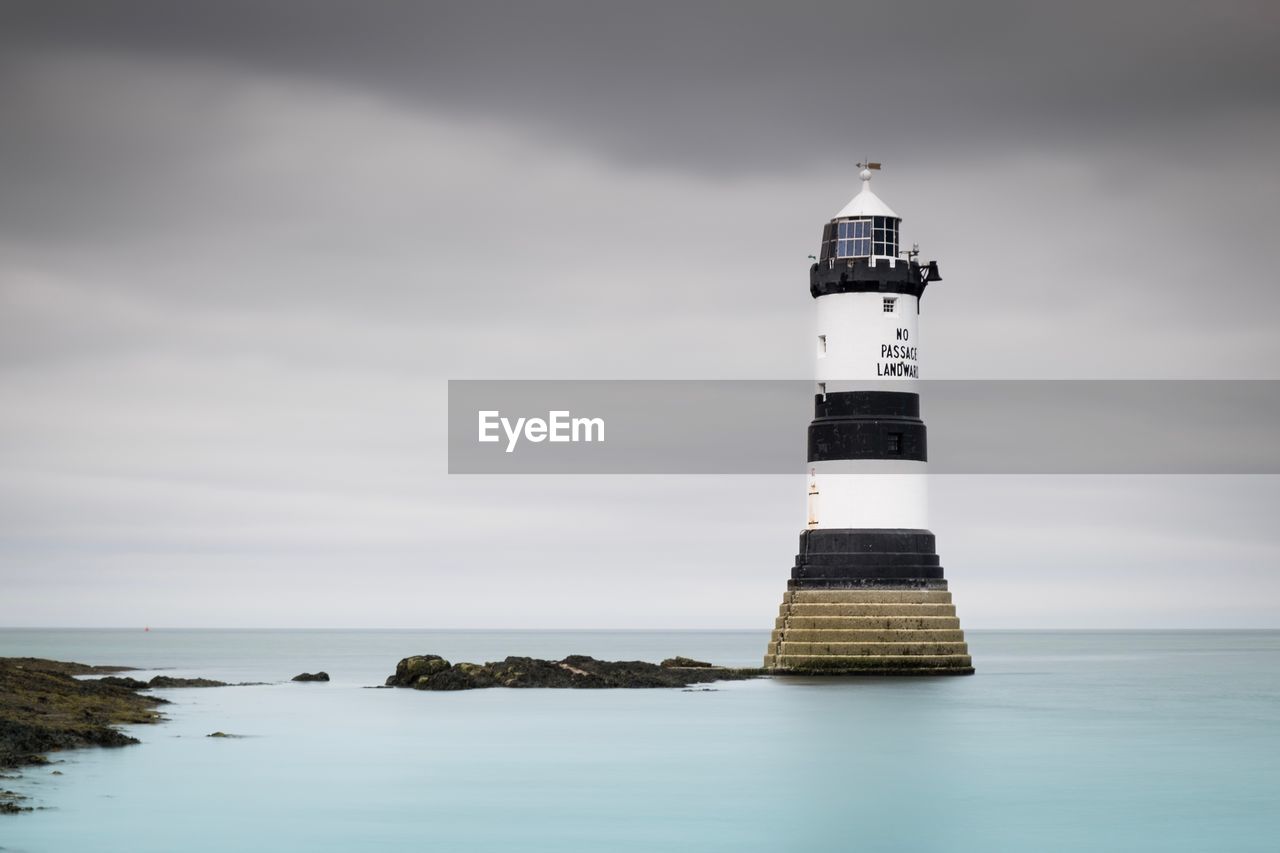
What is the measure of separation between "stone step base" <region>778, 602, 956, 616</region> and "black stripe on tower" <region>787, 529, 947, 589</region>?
0.56m

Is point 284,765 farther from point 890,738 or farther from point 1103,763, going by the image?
point 1103,763

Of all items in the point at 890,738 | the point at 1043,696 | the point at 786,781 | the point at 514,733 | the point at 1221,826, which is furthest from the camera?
the point at 1043,696

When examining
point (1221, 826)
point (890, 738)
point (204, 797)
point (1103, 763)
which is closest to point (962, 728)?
point (890, 738)

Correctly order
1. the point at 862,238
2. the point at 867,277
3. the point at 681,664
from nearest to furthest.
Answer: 1. the point at 867,277
2. the point at 862,238
3. the point at 681,664

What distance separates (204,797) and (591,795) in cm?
705

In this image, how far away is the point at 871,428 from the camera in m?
49.7

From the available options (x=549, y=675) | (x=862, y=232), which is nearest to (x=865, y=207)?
(x=862, y=232)

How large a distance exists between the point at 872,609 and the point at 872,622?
36 cm

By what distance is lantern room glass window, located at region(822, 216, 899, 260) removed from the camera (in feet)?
167

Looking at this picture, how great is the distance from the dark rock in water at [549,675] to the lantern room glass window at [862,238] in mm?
14074

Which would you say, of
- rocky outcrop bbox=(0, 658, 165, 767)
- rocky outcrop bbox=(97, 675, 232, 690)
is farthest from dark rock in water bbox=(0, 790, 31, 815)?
rocky outcrop bbox=(97, 675, 232, 690)

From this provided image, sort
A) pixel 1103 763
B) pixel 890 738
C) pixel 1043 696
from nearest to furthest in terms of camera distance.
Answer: pixel 1103 763 → pixel 890 738 → pixel 1043 696

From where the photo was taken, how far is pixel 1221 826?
30.5 m

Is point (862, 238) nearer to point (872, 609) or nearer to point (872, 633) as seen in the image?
point (872, 609)
